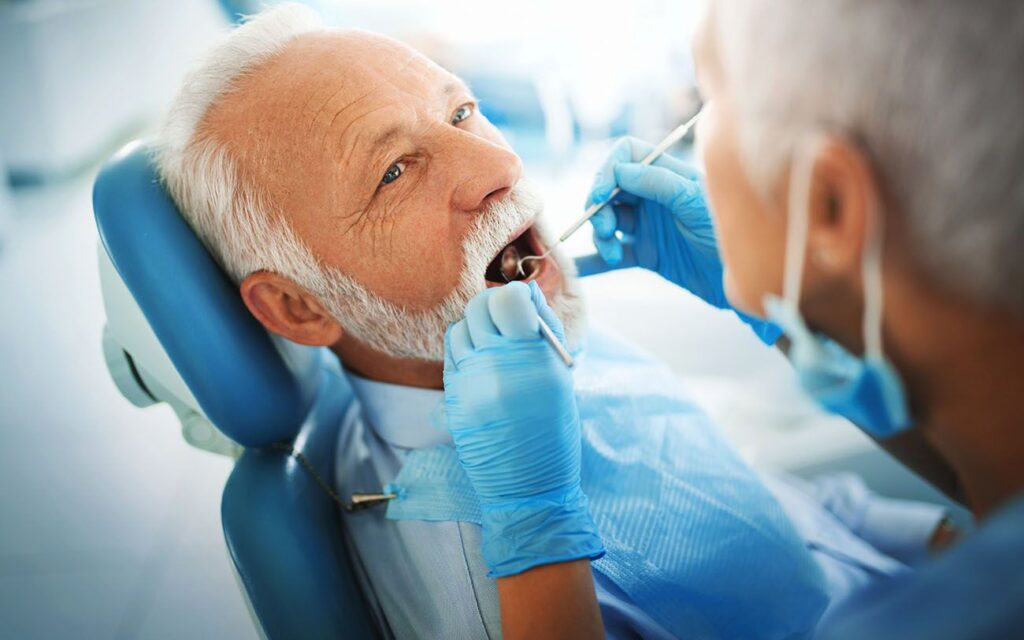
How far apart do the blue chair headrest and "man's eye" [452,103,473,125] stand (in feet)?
1.71

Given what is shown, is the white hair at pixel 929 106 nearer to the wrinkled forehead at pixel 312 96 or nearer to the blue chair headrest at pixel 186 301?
the wrinkled forehead at pixel 312 96

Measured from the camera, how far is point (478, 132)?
4.28 feet

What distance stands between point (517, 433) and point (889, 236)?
1.79ft

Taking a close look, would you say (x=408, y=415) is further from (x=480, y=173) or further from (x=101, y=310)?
(x=101, y=310)

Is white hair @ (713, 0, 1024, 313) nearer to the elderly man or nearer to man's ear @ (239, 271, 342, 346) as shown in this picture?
the elderly man

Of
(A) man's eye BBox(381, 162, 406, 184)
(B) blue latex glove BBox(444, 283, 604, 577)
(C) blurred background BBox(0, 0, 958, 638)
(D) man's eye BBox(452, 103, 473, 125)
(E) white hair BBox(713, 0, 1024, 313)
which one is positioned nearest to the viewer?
(E) white hair BBox(713, 0, 1024, 313)

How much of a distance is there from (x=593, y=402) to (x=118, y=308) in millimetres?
911

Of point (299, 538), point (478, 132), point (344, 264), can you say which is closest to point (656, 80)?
point (478, 132)

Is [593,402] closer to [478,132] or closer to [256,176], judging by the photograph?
[478,132]

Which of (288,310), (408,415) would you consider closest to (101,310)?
(288,310)

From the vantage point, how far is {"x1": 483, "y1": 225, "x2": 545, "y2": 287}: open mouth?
1343mm

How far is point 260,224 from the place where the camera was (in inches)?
47.3

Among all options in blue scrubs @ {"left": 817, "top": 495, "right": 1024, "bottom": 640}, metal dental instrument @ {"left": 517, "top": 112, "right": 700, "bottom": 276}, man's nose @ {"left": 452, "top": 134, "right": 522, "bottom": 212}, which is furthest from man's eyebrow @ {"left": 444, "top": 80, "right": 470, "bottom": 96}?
blue scrubs @ {"left": 817, "top": 495, "right": 1024, "bottom": 640}

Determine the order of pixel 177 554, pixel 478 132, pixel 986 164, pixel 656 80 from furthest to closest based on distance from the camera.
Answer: pixel 656 80, pixel 177 554, pixel 478 132, pixel 986 164
